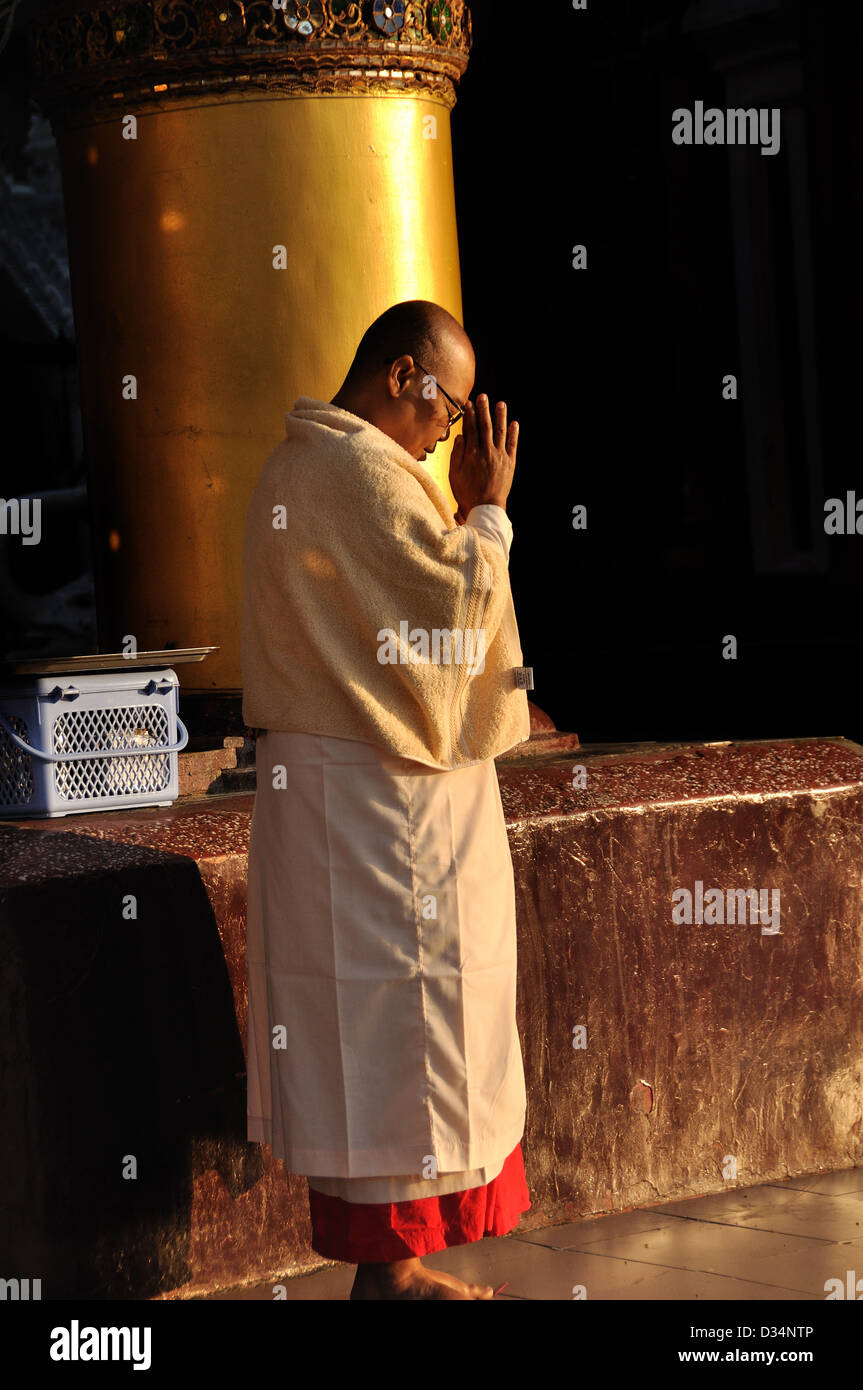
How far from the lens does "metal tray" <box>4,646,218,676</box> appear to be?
3543 millimetres

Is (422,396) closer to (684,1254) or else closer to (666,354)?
(684,1254)

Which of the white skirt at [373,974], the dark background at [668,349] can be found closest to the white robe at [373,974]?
the white skirt at [373,974]

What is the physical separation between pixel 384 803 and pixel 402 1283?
30.0 inches

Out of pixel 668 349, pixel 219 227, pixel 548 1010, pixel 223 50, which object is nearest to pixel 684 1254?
pixel 548 1010

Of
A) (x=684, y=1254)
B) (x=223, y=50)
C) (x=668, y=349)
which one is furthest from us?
(x=668, y=349)

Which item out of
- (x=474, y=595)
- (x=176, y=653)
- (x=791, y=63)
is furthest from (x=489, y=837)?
(x=791, y=63)

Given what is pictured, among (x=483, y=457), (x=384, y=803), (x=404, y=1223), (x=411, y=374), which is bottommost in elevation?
(x=404, y=1223)

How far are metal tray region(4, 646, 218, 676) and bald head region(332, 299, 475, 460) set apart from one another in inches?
32.6

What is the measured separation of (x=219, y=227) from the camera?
4.34m

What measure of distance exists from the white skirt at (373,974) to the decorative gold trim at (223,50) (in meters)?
1.94

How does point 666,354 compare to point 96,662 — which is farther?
point 666,354

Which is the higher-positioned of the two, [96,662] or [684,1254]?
[96,662]

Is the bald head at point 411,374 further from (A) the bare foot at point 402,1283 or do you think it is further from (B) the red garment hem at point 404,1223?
(A) the bare foot at point 402,1283

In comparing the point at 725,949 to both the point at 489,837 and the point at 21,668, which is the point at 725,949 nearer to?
the point at 489,837
